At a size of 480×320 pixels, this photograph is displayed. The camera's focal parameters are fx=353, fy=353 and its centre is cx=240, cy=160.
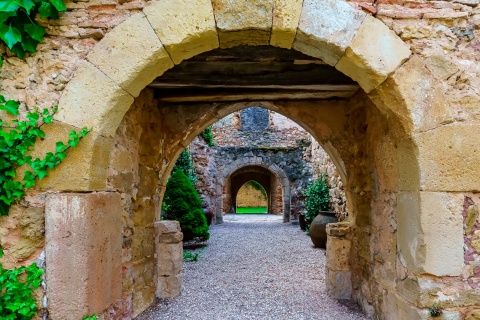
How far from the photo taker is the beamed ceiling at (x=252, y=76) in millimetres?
2908

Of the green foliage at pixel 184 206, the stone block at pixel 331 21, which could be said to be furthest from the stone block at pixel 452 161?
the green foliage at pixel 184 206

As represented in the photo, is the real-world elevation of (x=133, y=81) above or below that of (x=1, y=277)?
above

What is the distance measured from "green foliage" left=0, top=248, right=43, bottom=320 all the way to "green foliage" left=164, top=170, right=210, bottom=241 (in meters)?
5.02

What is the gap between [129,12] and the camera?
2.10m

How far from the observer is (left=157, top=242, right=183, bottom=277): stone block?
4070 millimetres

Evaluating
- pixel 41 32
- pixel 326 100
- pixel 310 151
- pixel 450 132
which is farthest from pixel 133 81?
pixel 310 151

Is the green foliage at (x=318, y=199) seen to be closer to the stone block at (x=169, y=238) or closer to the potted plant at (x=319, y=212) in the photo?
the potted plant at (x=319, y=212)

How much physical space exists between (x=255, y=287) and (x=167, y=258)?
1.26m

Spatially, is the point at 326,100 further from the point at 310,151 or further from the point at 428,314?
the point at 310,151

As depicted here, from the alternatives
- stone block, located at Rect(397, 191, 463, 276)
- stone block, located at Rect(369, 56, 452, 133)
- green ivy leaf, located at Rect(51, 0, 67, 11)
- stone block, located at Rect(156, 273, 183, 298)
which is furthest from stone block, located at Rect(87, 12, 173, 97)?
stone block, located at Rect(156, 273, 183, 298)

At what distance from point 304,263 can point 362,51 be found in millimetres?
4610

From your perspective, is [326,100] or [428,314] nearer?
[428,314]

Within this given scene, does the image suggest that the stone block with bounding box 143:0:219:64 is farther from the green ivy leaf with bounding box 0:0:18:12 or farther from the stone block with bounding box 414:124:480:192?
the stone block with bounding box 414:124:480:192

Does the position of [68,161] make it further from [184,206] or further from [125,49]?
[184,206]
